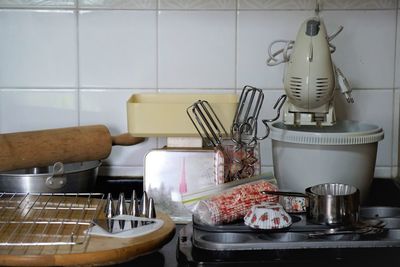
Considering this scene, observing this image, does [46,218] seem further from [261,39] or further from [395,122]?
[395,122]

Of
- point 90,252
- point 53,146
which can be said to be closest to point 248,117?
point 53,146

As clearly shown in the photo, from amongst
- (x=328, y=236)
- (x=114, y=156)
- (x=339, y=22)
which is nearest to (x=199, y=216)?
(x=328, y=236)

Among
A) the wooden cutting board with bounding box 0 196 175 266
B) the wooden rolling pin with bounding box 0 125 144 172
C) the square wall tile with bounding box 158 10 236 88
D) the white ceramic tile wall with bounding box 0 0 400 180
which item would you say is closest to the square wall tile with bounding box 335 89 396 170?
the white ceramic tile wall with bounding box 0 0 400 180

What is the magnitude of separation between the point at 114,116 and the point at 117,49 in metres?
0.14

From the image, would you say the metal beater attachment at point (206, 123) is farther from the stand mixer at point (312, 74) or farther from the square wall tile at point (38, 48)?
the square wall tile at point (38, 48)

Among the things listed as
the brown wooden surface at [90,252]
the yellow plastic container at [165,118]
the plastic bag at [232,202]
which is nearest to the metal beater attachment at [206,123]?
the yellow plastic container at [165,118]

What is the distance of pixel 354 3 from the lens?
140cm

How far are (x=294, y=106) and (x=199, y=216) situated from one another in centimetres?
31

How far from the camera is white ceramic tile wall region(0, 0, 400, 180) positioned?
1.40 m

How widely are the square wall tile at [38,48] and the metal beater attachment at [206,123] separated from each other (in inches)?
12.2

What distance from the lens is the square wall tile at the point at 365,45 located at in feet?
4.59

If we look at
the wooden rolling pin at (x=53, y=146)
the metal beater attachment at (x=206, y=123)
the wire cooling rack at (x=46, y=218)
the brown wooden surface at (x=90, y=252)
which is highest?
the metal beater attachment at (x=206, y=123)

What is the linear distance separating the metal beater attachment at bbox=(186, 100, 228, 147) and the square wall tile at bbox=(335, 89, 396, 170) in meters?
0.30

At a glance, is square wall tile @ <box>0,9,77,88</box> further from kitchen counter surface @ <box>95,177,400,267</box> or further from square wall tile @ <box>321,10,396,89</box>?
square wall tile @ <box>321,10,396,89</box>
